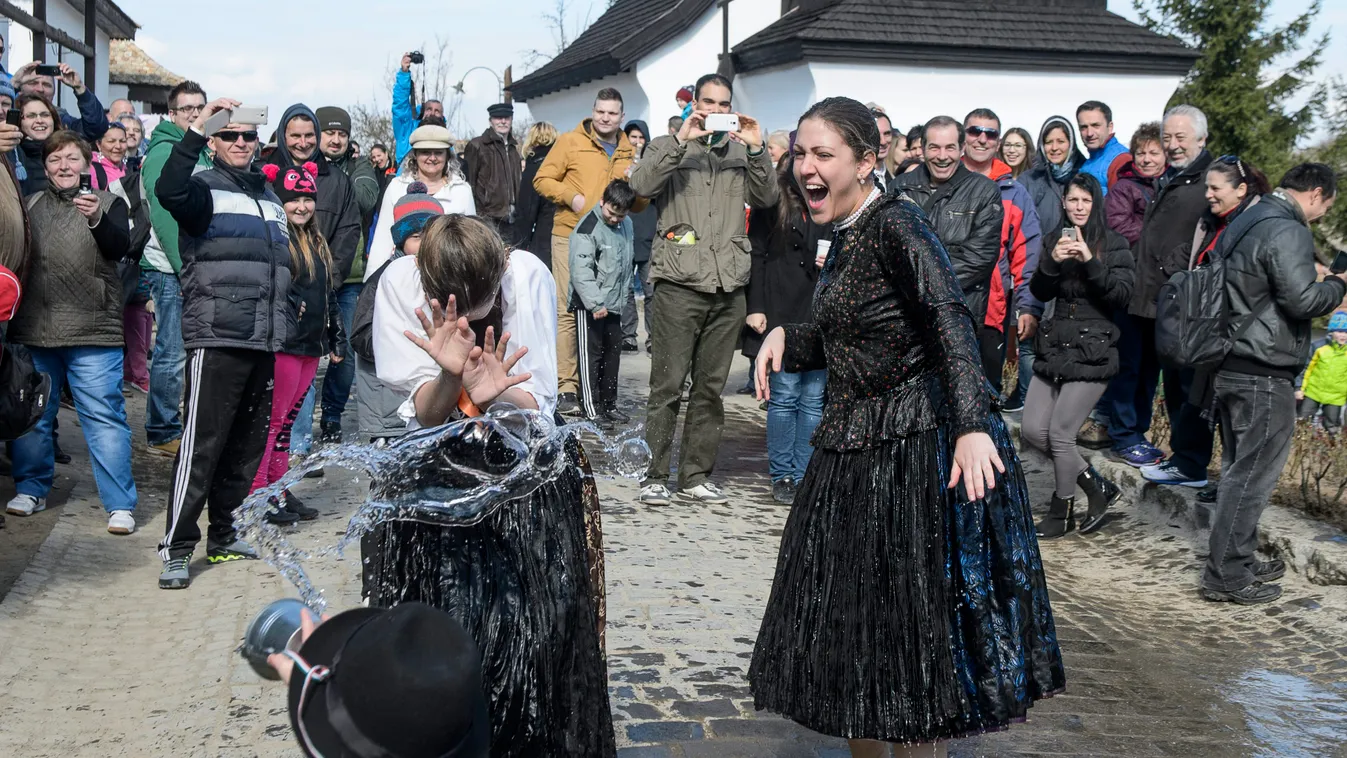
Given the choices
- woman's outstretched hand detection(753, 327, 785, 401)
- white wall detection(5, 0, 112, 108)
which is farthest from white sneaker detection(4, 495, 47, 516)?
white wall detection(5, 0, 112, 108)

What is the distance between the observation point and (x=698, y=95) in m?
7.94

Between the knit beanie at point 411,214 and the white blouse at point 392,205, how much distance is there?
0.62 meters

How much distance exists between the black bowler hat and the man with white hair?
6908 mm

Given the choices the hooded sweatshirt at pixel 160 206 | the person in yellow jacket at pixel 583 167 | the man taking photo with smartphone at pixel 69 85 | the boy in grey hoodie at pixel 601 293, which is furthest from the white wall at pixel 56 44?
the boy in grey hoodie at pixel 601 293

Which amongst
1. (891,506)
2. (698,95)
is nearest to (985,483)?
(891,506)

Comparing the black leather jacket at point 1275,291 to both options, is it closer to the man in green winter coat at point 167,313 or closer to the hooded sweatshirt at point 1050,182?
the hooded sweatshirt at point 1050,182

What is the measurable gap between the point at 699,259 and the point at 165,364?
3805 millimetres

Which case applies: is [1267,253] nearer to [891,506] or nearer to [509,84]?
[891,506]

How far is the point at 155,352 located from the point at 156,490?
3.90 ft

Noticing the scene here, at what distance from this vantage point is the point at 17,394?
222 inches

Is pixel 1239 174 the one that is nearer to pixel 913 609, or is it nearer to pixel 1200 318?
pixel 1200 318

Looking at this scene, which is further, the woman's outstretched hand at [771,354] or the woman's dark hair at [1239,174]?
the woman's dark hair at [1239,174]

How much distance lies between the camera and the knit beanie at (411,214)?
6176 mm

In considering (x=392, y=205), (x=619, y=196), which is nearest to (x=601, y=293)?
(x=619, y=196)
